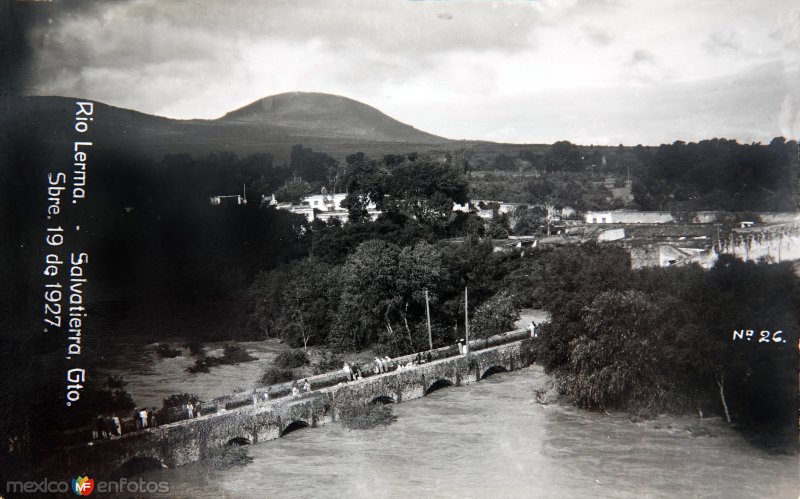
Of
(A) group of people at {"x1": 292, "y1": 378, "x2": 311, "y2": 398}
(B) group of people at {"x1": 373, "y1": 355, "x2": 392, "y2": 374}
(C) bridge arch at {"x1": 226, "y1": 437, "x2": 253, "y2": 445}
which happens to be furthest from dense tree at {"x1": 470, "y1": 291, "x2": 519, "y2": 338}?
(C) bridge arch at {"x1": 226, "y1": 437, "x2": 253, "y2": 445}

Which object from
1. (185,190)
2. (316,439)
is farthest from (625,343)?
(185,190)

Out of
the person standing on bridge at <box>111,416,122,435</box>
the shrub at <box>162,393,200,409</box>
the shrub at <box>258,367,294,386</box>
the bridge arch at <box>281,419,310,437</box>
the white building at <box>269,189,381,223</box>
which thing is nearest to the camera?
the person standing on bridge at <box>111,416,122,435</box>

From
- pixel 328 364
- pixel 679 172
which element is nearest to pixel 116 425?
pixel 328 364

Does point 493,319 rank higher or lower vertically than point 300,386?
higher

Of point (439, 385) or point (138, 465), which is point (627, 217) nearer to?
point (439, 385)

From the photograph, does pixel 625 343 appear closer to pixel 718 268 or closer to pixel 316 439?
pixel 718 268

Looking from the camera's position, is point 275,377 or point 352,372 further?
point 275,377

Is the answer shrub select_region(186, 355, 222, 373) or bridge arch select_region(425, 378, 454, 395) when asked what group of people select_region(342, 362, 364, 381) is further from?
shrub select_region(186, 355, 222, 373)
